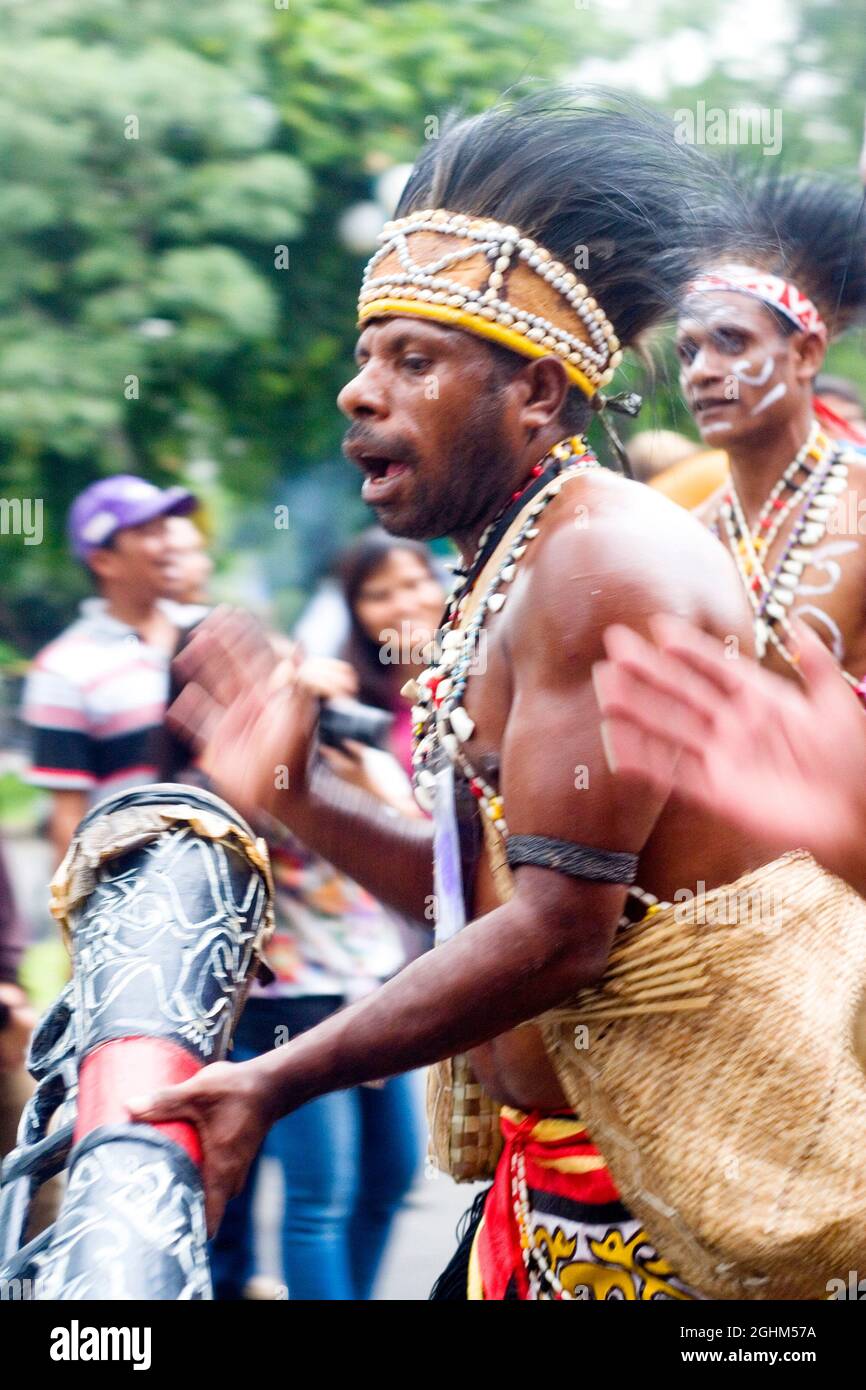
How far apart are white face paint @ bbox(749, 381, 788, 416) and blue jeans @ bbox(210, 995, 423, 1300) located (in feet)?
5.07

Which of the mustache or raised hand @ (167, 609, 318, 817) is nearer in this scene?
the mustache

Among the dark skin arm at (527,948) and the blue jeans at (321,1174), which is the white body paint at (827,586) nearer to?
the blue jeans at (321,1174)

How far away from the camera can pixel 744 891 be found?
2.03 m

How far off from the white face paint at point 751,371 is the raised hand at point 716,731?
2.05 metres

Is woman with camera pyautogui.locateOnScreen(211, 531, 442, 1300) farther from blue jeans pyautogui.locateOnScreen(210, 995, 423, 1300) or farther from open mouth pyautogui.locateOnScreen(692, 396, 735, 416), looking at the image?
open mouth pyautogui.locateOnScreen(692, 396, 735, 416)

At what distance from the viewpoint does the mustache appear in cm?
221

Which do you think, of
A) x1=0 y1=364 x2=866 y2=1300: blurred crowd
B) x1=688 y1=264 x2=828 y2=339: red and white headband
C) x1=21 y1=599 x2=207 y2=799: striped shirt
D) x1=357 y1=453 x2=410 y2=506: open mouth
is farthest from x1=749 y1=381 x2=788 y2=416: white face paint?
x1=357 y1=453 x2=410 y2=506: open mouth

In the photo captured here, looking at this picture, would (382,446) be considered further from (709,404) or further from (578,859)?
(709,404)

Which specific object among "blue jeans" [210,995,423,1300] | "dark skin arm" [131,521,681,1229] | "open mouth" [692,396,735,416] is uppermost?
"open mouth" [692,396,735,416]

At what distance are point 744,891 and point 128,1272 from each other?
0.79 meters

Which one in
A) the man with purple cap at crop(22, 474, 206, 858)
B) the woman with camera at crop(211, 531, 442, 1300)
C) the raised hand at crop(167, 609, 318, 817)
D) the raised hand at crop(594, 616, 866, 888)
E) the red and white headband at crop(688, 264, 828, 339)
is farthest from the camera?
the man with purple cap at crop(22, 474, 206, 858)

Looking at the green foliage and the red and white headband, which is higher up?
the green foliage
